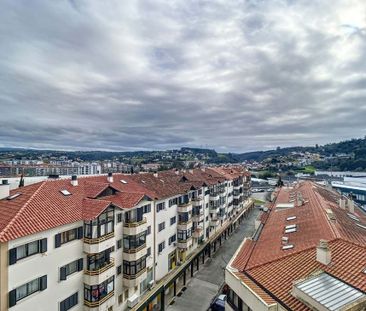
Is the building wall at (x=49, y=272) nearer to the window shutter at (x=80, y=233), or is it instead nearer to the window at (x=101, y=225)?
the window shutter at (x=80, y=233)

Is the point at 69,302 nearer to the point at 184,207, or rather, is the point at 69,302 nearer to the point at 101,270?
the point at 101,270

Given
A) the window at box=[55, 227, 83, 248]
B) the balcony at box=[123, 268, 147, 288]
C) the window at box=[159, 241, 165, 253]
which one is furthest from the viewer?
the window at box=[159, 241, 165, 253]

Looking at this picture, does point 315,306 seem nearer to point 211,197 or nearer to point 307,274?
point 307,274

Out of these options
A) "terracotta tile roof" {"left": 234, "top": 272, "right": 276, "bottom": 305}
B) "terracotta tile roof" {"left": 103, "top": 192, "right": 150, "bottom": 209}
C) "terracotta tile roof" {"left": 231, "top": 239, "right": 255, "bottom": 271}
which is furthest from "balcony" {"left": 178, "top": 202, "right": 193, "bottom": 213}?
"terracotta tile roof" {"left": 234, "top": 272, "right": 276, "bottom": 305}

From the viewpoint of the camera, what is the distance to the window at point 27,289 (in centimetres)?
1665

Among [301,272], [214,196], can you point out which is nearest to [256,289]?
[301,272]

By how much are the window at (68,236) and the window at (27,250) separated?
3.89 ft

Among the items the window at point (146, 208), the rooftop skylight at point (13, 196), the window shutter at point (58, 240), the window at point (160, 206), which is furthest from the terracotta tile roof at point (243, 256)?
the rooftop skylight at point (13, 196)

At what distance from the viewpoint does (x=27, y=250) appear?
17.9 metres

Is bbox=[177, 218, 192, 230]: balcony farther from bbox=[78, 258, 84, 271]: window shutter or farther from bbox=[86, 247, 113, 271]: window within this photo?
bbox=[78, 258, 84, 271]: window shutter

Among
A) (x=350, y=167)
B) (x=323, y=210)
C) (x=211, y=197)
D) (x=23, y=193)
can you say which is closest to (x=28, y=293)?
(x=23, y=193)

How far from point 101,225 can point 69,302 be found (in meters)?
6.26

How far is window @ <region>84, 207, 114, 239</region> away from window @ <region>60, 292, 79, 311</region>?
4776 millimetres

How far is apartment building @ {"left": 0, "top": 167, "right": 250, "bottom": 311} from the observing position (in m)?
17.5
